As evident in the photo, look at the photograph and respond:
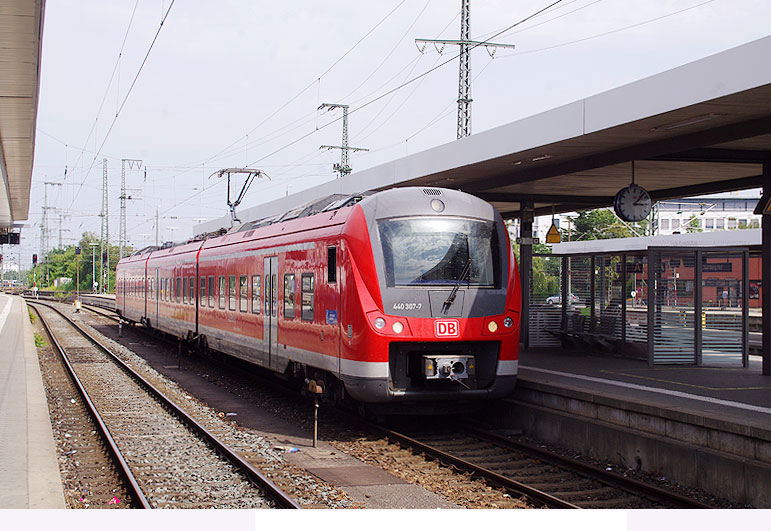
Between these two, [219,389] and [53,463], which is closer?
[53,463]

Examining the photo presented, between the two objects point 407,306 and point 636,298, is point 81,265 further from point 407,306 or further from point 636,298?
point 407,306

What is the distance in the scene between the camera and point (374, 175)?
18.6m

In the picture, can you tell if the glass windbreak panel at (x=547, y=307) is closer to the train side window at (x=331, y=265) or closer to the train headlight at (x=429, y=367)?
the train side window at (x=331, y=265)

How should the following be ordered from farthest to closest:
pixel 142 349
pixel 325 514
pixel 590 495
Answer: pixel 142 349 < pixel 590 495 < pixel 325 514

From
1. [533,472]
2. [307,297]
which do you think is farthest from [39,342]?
[533,472]

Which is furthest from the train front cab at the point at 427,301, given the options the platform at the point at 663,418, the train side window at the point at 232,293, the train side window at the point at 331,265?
the train side window at the point at 232,293

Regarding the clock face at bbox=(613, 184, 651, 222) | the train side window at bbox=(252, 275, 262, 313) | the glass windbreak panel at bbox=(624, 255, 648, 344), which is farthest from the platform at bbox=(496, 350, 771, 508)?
the train side window at bbox=(252, 275, 262, 313)

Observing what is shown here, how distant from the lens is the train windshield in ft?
35.1

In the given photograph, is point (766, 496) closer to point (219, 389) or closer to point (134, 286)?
point (219, 389)

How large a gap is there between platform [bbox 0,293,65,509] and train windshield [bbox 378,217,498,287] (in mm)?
4649

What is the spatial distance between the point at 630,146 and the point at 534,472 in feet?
19.8

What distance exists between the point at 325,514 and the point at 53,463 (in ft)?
16.2

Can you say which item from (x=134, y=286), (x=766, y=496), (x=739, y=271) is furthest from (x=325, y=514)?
(x=134, y=286)

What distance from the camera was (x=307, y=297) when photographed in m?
12.2
